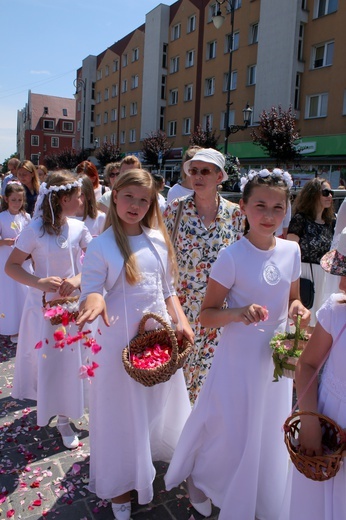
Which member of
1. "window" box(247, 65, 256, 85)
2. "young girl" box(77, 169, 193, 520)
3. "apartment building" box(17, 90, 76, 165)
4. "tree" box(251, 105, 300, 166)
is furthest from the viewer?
"apartment building" box(17, 90, 76, 165)

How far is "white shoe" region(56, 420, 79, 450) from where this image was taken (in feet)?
11.6

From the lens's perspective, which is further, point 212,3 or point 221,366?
point 212,3

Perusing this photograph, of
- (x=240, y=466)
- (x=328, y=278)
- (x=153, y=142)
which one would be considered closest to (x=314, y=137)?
(x=153, y=142)

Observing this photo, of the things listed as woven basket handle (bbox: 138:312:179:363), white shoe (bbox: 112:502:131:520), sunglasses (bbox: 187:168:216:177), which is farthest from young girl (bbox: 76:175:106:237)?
white shoe (bbox: 112:502:131:520)

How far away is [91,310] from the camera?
2.24 metres

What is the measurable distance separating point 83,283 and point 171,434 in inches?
49.4

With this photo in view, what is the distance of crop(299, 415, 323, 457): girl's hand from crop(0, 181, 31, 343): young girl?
16.6ft

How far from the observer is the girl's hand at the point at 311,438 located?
1788 millimetres

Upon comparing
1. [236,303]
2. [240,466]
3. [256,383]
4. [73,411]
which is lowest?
[73,411]

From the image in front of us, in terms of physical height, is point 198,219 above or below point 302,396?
above

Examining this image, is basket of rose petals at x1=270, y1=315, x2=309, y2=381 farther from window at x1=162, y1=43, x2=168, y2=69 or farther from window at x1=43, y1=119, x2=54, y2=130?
window at x1=43, y1=119, x2=54, y2=130

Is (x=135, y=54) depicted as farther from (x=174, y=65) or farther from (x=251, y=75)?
(x=251, y=75)

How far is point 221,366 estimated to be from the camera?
2.56 meters

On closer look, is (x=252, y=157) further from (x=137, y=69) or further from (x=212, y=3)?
(x=137, y=69)
